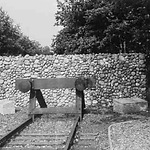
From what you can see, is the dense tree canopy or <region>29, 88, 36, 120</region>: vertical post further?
the dense tree canopy

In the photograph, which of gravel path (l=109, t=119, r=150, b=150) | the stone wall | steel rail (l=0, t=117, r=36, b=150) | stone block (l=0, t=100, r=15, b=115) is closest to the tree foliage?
the stone wall

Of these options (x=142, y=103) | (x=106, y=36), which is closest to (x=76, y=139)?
(x=142, y=103)

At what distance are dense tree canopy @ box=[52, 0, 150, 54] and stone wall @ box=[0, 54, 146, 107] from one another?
2.62 metres

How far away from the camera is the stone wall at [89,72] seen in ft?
35.4

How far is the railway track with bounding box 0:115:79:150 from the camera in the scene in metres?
4.90

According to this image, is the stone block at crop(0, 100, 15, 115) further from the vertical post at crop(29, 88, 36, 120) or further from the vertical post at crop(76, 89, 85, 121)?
the vertical post at crop(76, 89, 85, 121)

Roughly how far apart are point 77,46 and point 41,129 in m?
8.58

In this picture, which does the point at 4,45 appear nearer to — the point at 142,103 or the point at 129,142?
the point at 142,103

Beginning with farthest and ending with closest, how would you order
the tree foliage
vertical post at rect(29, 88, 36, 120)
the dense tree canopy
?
the tree foliage → the dense tree canopy → vertical post at rect(29, 88, 36, 120)

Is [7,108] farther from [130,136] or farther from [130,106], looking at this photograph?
[130,136]

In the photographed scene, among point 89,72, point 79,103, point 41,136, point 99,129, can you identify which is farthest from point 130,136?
point 89,72

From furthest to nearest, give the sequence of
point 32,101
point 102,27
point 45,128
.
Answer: point 102,27 → point 32,101 → point 45,128

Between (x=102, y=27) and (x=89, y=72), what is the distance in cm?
432

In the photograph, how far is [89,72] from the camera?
10.8 meters
